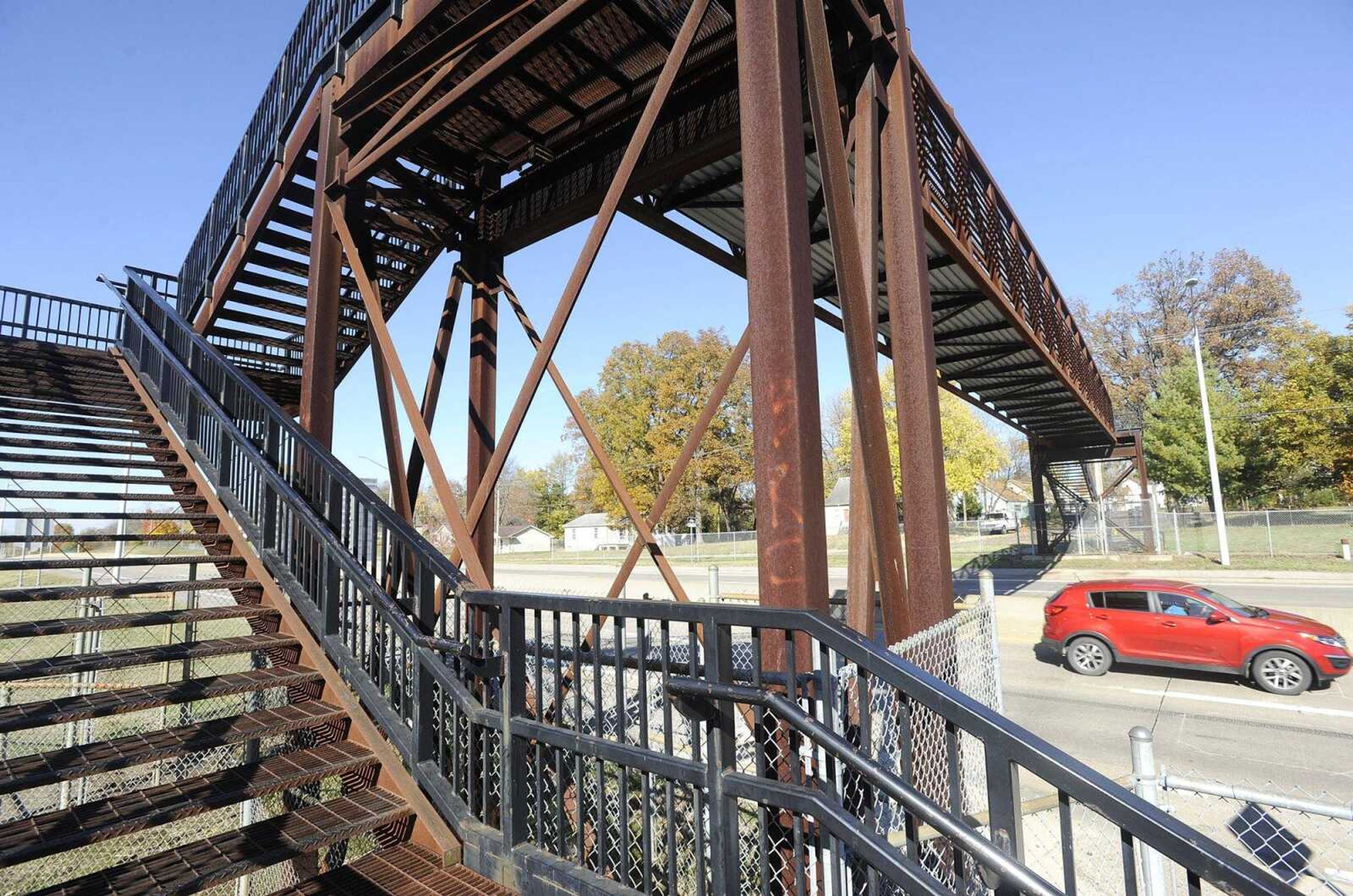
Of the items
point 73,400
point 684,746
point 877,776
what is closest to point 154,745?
point 684,746

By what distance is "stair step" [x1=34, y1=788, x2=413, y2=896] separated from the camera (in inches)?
106

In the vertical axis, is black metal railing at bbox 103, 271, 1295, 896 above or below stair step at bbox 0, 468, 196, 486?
below

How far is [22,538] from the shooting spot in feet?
15.9

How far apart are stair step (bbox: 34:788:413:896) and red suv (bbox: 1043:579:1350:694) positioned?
35.5 ft

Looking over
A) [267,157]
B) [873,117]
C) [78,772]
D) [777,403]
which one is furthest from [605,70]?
[78,772]

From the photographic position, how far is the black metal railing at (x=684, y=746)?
1.70 meters

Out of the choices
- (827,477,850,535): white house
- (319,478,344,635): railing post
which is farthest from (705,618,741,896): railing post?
(827,477,850,535): white house

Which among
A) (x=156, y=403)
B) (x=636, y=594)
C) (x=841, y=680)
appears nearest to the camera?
(x=841, y=680)

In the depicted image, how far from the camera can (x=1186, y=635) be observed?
9906 mm

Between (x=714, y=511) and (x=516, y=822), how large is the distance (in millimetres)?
41756

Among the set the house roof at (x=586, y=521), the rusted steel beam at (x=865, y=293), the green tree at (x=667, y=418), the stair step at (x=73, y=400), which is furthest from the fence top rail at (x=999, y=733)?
the house roof at (x=586, y=521)

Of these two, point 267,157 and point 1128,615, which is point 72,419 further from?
point 1128,615

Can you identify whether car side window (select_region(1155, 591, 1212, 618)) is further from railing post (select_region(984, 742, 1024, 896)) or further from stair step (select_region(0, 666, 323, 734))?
stair step (select_region(0, 666, 323, 734))

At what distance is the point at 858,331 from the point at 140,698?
4432 millimetres
